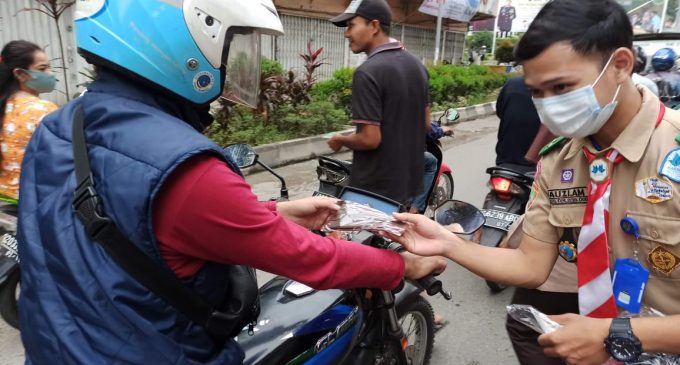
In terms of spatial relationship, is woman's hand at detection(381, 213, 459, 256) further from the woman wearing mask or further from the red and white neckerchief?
the woman wearing mask

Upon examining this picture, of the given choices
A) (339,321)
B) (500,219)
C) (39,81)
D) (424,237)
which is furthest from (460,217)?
(39,81)

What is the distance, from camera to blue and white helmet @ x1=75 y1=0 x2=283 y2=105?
1.15 metres

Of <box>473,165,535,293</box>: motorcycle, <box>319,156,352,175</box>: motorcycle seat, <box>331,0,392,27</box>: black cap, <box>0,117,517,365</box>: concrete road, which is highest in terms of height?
<box>331,0,392,27</box>: black cap

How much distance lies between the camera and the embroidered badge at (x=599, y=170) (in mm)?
1398

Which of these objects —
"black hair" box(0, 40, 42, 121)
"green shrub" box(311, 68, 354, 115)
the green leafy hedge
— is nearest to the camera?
"black hair" box(0, 40, 42, 121)

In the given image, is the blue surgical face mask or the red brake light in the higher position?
the blue surgical face mask

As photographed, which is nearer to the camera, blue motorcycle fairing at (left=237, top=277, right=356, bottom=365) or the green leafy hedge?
blue motorcycle fairing at (left=237, top=277, right=356, bottom=365)

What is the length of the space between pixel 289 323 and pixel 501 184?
237cm

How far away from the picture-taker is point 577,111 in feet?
4.56

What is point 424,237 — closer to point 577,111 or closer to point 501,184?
point 577,111

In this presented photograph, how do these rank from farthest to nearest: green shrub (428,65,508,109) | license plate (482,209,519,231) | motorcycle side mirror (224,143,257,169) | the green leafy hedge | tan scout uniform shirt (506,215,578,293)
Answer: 1. green shrub (428,65,508,109)
2. the green leafy hedge
3. license plate (482,209,519,231)
4. motorcycle side mirror (224,143,257,169)
5. tan scout uniform shirt (506,215,578,293)

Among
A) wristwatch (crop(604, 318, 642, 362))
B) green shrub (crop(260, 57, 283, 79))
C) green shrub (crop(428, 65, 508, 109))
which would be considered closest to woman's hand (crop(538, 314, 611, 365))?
wristwatch (crop(604, 318, 642, 362))

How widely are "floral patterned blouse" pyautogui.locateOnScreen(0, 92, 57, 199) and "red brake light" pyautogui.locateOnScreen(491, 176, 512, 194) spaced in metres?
3.00

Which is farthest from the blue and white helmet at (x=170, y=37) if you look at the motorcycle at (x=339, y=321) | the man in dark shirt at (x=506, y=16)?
the man in dark shirt at (x=506, y=16)
